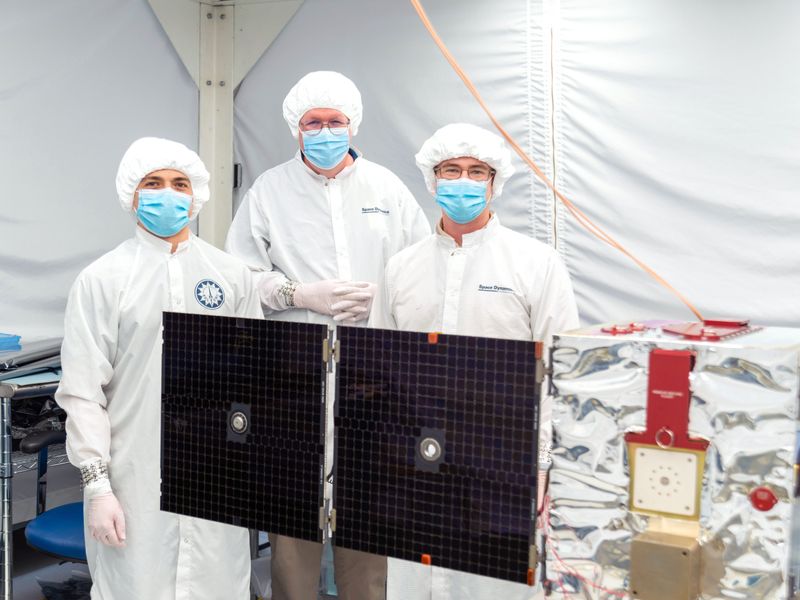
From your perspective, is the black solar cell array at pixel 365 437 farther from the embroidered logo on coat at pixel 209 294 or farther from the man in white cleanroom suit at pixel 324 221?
the man in white cleanroom suit at pixel 324 221

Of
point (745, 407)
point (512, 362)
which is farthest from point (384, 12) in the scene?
point (745, 407)

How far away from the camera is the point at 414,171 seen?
3.26 metres

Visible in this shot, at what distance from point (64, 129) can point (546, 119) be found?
174 cm

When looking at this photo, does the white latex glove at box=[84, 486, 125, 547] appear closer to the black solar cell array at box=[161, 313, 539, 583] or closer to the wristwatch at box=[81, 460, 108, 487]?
the wristwatch at box=[81, 460, 108, 487]

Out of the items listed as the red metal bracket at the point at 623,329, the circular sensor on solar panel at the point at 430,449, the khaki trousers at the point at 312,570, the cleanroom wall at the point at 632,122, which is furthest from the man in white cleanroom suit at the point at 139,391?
the cleanroom wall at the point at 632,122

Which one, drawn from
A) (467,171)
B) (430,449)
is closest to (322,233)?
(467,171)

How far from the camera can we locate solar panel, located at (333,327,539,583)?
4.15ft

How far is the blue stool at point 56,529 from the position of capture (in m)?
2.36

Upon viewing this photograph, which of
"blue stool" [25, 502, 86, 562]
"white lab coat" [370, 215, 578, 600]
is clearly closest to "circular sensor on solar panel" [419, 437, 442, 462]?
"white lab coat" [370, 215, 578, 600]

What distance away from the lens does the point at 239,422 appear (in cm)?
149

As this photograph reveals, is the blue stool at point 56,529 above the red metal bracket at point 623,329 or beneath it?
beneath

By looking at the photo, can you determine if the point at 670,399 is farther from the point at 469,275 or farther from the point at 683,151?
the point at 683,151

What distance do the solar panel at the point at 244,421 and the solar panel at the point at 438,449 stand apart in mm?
61

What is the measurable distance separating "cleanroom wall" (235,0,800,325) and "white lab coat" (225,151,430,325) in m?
0.73
